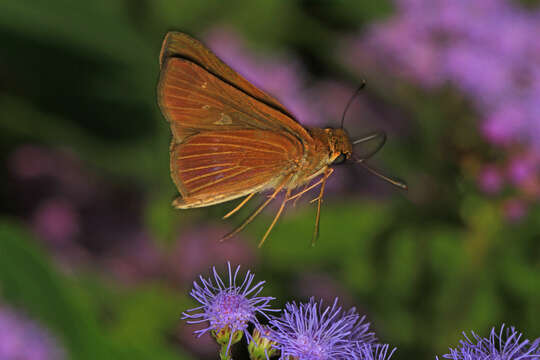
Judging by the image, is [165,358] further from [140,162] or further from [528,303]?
[528,303]

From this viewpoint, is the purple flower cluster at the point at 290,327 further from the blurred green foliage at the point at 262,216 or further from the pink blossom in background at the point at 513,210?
the pink blossom in background at the point at 513,210

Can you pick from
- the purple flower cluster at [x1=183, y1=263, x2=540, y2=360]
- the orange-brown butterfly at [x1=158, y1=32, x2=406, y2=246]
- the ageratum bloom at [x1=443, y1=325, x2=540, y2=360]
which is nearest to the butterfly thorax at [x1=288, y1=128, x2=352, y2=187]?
the orange-brown butterfly at [x1=158, y1=32, x2=406, y2=246]

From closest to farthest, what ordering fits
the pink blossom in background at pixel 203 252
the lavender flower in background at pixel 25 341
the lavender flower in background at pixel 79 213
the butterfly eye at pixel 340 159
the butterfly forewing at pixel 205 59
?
the butterfly forewing at pixel 205 59 < the butterfly eye at pixel 340 159 < the lavender flower in background at pixel 25 341 < the pink blossom in background at pixel 203 252 < the lavender flower in background at pixel 79 213

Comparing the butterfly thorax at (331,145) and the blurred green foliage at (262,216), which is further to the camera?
the blurred green foliage at (262,216)

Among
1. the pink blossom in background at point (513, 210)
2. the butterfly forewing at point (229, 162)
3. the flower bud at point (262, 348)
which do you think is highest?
the pink blossom in background at point (513, 210)

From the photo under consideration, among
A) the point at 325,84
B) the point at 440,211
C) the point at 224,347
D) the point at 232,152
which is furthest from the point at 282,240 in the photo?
the point at 224,347

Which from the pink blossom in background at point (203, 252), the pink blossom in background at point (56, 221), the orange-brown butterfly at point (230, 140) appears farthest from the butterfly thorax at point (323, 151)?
the pink blossom in background at point (56, 221)

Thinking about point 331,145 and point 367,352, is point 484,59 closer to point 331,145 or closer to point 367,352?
point 331,145
